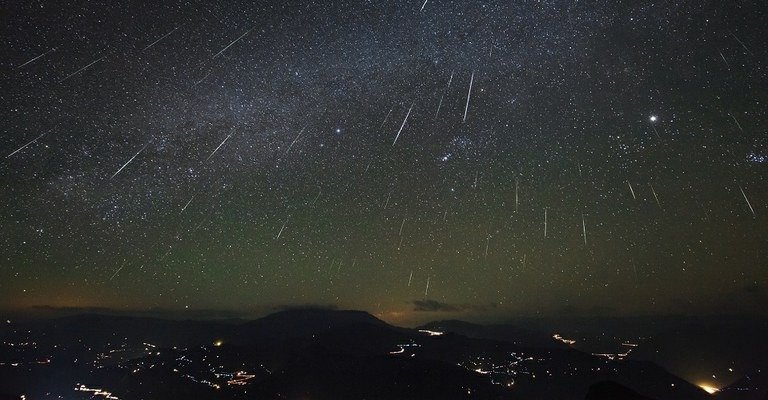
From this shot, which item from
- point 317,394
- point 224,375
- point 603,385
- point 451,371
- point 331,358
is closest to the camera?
point 603,385

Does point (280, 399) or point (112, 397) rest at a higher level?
point (280, 399)

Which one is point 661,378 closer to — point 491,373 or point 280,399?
point 491,373

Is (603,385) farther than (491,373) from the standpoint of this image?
No

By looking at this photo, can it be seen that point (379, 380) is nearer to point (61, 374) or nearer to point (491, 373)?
point (491, 373)

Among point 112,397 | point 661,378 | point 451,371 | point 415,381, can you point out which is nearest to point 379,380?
point 415,381

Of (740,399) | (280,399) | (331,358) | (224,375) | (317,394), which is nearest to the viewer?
(280,399)

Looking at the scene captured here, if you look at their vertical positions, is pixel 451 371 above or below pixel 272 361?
above

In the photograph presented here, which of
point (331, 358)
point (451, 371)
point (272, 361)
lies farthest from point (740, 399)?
point (272, 361)

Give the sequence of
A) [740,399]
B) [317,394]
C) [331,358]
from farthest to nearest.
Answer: [331,358] → [740,399] → [317,394]

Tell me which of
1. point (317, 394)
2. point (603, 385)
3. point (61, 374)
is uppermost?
point (603, 385)
